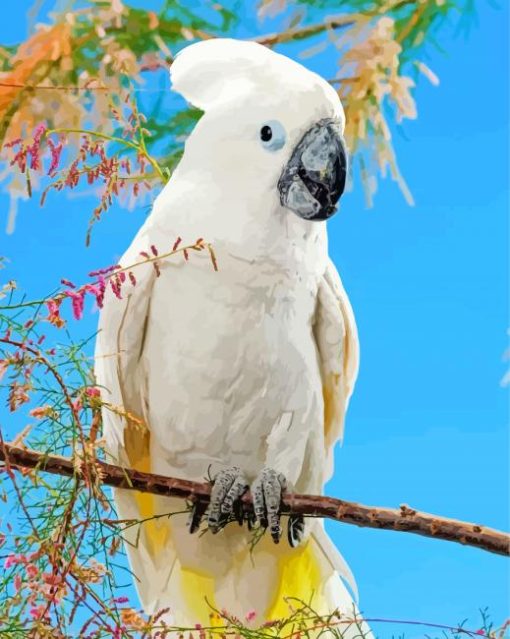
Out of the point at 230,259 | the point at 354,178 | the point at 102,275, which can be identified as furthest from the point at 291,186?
the point at 354,178

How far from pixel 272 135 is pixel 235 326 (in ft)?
0.78

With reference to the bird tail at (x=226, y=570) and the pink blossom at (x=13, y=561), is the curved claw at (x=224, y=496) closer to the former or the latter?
the bird tail at (x=226, y=570)

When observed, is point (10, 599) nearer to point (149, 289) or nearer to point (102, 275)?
point (102, 275)

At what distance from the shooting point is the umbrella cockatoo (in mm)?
1291

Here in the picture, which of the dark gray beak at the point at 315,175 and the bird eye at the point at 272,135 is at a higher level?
the bird eye at the point at 272,135

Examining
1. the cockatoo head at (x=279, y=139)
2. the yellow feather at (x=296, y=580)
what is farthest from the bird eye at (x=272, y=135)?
the yellow feather at (x=296, y=580)

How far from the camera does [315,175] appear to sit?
1264 millimetres

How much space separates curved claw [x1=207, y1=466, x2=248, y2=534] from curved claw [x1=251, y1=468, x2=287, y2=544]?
0.8 inches

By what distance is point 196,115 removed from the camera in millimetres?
1917

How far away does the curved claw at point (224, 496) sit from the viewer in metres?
1.28

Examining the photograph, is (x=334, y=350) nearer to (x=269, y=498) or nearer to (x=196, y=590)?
(x=269, y=498)

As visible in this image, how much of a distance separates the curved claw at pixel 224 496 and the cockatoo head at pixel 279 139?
0.33m

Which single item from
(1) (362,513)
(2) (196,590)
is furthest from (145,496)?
(1) (362,513)

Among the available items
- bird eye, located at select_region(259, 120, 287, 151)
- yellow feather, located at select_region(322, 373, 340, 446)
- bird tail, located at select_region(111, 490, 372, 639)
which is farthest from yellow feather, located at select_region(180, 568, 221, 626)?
bird eye, located at select_region(259, 120, 287, 151)
